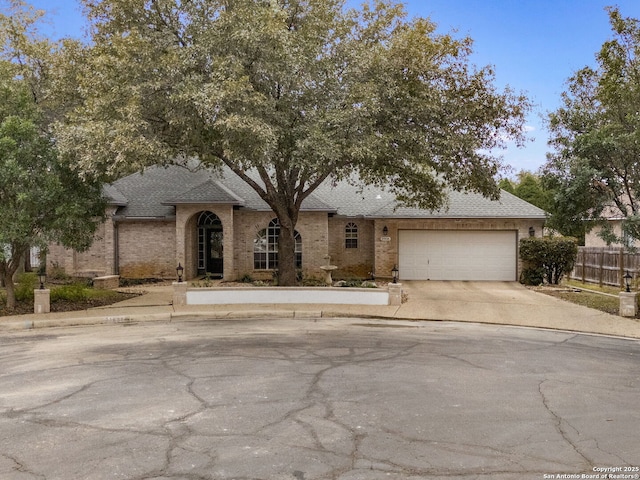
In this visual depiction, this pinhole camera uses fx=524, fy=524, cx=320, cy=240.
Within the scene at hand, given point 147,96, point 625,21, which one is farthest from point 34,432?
point 625,21

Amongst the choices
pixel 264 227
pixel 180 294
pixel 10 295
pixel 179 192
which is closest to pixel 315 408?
pixel 180 294

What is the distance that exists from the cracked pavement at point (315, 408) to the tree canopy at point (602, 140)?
18.9 feet

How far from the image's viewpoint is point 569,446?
4855 mm

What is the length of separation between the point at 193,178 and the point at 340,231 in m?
7.43

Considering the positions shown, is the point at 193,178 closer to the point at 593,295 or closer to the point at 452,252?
the point at 452,252

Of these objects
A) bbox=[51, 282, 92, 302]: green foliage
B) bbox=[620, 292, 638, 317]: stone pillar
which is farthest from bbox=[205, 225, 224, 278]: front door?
bbox=[620, 292, 638, 317]: stone pillar

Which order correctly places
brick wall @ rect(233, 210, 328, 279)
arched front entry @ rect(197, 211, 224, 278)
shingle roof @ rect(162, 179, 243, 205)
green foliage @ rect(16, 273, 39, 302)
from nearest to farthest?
green foliage @ rect(16, 273, 39, 302)
shingle roof @ rect(162, 179, 243, 205)
brick wall @ rect(233, 210, 328, 279)
arched front entry @ rect(197, 211, 224, 278)

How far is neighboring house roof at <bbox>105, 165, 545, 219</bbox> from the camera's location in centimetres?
2186

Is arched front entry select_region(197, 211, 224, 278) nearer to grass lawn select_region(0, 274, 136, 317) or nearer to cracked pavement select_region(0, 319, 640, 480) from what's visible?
grass lawn select_region(0, 274, 136, 317)

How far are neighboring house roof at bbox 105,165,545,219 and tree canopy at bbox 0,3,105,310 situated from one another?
6.98 meters

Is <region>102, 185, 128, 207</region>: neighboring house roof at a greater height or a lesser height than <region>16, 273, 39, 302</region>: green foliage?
greater

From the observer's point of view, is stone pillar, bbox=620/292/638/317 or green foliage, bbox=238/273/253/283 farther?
green foliage, bbox=238/273/253/283

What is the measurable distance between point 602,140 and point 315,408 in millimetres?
11705

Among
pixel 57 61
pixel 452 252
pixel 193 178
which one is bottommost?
pixel 452 252
